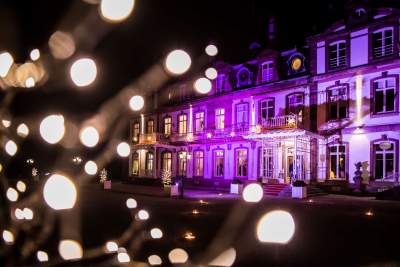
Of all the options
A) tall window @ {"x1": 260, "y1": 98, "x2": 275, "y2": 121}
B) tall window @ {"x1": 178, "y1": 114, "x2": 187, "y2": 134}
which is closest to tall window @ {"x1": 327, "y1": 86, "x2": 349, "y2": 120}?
tall window @ {"x1": 260, "y1": 98, "x2": 275, "y2": 121}

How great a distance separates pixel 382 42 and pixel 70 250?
776 inches

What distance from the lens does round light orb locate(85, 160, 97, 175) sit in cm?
4169

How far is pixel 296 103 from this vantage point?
912 inches

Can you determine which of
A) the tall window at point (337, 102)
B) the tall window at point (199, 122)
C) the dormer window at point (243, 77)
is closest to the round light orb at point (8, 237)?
the tall window at point (337, 102)

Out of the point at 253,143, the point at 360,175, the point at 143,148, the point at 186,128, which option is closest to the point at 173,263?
the point at 360,175

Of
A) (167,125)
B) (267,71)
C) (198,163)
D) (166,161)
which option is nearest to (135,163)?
(166,161)

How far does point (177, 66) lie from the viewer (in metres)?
7.47

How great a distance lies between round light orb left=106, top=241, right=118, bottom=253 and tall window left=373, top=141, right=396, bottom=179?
1677 centimetres

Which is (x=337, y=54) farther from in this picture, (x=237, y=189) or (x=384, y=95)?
(x=237, y=189)

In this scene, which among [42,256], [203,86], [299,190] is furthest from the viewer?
[203,86]

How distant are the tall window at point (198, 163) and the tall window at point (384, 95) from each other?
570 inches

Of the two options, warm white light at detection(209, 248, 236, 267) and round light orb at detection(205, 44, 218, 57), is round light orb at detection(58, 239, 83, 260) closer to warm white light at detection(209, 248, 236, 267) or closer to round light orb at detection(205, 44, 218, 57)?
warm white light at detection(209, 248, 236, 267)

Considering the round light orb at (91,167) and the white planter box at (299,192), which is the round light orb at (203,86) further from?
the round light orb at (91,167)

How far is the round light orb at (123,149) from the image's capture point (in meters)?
34.4
